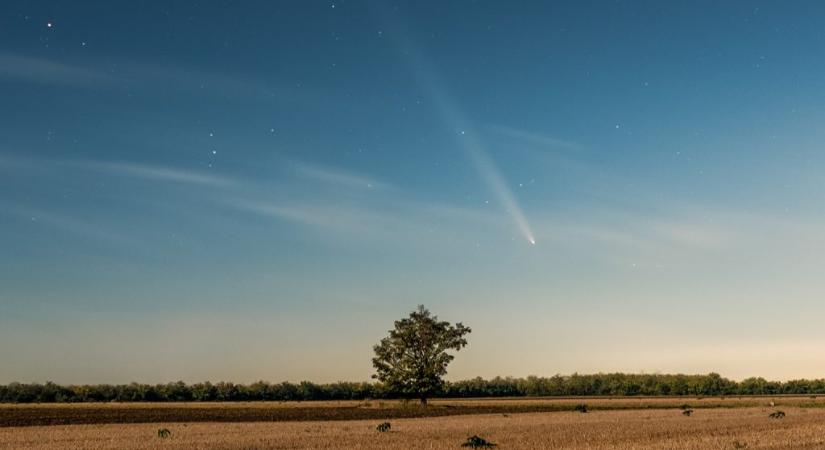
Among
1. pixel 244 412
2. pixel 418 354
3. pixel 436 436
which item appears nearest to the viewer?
pixel 436 436

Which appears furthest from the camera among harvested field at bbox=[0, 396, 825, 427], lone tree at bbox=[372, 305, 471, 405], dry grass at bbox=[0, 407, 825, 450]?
lone tree at bbox=[372, 305, 471, 405]

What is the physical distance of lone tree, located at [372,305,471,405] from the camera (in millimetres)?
105250

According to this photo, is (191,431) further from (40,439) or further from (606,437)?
(606,437)

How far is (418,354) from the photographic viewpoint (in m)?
107

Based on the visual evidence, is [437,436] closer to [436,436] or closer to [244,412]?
[436,436]

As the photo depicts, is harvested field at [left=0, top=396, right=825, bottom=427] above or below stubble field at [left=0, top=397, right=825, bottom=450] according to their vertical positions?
above

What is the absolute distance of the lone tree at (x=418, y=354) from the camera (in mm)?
105250

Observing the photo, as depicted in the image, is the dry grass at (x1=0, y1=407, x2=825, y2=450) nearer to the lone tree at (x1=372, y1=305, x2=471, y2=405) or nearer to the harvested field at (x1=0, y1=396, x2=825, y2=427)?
the harvested field at (x1=0, y1=396, x2=825, y2=427)

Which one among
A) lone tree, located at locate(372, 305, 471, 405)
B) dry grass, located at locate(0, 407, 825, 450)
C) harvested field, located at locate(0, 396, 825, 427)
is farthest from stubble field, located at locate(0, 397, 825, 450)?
lone tree, located at locate(372, 305, 471, 405)

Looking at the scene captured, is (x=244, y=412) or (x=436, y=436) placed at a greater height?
(x=244, y=412)

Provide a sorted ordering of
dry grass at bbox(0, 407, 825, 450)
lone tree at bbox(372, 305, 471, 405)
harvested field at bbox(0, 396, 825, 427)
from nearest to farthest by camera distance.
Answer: dry grass at bbox(0, 407, 825, 450)
harvested field at bbox(0, 396, 825, 427)
lone tree at bbox(372, 305, 471, 405)

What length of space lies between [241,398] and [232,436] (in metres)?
136

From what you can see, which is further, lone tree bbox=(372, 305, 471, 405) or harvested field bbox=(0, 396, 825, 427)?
lone tree bbox=(372, 305, 471, 405)

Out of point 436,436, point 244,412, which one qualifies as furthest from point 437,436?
point 244,412
